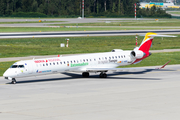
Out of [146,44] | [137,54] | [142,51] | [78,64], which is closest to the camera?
[78,64]

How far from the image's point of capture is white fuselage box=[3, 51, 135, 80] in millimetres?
33844

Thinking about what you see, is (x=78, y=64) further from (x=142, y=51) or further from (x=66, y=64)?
(x=142, y=51)

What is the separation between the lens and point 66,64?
119ft

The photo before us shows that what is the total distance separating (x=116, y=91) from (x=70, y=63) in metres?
7.90

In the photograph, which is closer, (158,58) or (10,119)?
(10,119)

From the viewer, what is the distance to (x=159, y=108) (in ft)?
76.5

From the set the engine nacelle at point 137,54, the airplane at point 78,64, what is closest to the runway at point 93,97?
the airplane at point 78,64

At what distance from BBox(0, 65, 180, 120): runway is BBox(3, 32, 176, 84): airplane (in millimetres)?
1173

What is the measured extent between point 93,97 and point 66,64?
930 centimetres

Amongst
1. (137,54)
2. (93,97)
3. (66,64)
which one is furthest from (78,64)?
(93,97)

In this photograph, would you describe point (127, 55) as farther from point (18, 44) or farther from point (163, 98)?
point (18, 44)

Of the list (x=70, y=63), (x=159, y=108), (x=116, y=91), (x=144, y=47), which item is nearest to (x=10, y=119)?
(x=159, y=108)

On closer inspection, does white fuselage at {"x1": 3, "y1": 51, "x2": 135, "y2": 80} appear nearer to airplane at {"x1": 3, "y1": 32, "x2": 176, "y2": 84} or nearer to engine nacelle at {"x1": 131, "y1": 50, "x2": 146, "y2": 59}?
airplane at {"x1": 3, "y1": 32, "x2": 176, "y2": 84}

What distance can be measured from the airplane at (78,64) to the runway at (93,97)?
1.17 metres
